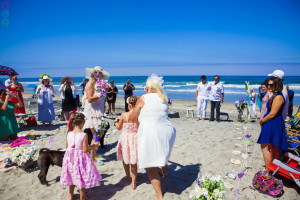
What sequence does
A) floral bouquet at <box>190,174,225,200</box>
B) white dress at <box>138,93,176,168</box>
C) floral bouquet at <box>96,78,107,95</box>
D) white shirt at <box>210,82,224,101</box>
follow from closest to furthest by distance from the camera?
floral bouquet at <box>190,174,225,200</box>, white dress at <box>138,93,176,168</box>, floral bouquet at <box>96,78,107,95</box>, white shirt at <box>210,82,224,101</box>

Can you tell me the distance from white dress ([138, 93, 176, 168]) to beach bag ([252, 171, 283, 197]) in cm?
173

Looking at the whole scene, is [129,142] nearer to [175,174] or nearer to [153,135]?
[153,135]

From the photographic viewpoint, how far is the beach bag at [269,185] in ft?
9.90

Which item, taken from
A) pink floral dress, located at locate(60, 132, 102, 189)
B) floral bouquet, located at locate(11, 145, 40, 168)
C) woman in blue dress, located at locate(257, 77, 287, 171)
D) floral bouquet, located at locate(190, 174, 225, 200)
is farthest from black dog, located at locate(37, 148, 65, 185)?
woman in blue dress, located at locate(257, 77, 287, 171)

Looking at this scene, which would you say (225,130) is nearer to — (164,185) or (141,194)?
(164,185)

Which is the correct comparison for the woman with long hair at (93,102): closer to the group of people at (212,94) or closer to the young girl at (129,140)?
the young girl at (129,140)

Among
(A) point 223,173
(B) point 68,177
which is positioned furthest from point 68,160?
(A) point 223,173

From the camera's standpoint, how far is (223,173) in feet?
12.5

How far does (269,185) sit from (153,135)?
211 centimetres

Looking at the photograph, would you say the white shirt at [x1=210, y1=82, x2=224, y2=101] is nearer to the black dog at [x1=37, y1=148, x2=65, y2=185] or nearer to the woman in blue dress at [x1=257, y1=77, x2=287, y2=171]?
the woman in blue dress at [x1=257, y1=77, x2=287, y2=171]

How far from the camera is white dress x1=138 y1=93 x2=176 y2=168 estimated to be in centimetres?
276

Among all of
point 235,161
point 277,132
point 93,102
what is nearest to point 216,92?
point 235,161

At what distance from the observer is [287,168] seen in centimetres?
310

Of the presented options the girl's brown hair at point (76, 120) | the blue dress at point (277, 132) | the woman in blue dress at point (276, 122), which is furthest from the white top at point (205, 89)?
the girl's brown hair at point (76, 120)
